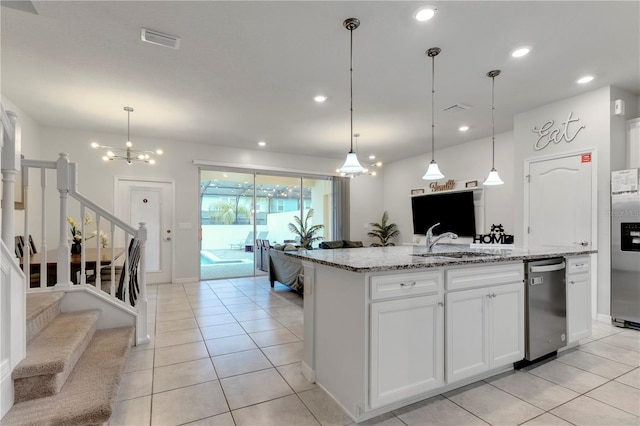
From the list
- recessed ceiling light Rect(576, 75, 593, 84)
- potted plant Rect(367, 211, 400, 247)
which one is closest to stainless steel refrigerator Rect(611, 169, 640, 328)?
recessed ceiling light Rect(576, 75, 593, 84)

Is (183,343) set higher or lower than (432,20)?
lower

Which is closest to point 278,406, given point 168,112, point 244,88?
point 244,88

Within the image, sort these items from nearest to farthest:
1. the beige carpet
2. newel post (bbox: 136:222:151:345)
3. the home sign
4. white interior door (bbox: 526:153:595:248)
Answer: the beige carpet
newel post (bbox: 136:222:151:345)
white interior door (bbox: 526:153:595:248)
the home sign

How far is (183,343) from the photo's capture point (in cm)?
316

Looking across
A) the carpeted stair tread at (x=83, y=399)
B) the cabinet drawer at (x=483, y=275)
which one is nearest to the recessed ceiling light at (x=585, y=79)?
the cabinet drawer at (x=483, y=275)

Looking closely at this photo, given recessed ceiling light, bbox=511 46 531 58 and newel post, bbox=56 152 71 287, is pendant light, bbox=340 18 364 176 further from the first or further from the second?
newel post, bbox=56 152 71 287

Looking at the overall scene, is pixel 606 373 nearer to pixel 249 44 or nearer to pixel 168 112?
pixel 249 44

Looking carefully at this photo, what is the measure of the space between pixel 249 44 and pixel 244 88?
3.26ft

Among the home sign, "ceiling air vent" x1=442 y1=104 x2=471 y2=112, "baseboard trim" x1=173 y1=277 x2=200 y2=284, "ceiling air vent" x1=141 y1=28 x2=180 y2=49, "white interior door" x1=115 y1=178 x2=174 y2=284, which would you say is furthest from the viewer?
"baseboard trim" x1=173 y1=277 x2=200 y2=284

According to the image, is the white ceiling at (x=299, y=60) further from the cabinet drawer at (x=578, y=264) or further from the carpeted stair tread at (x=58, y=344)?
the carpeted stair tread at (x=58, y=344)

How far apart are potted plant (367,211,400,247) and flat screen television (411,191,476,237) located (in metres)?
0.76

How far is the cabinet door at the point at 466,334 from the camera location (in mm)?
2162

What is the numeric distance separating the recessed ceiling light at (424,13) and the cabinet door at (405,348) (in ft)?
7.00

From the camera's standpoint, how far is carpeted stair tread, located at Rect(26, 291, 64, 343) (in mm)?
2074
